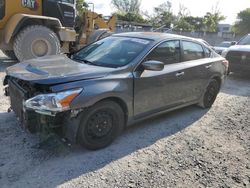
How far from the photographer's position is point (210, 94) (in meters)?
5.76

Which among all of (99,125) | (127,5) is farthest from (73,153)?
(127,5)

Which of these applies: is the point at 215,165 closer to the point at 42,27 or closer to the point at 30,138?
the point at 30,138

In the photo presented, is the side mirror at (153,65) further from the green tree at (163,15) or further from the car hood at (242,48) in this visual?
the green tree at (163,15)

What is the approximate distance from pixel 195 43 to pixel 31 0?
5975 millimetres

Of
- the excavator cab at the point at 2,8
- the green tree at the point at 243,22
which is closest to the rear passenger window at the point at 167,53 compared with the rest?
the excavator cab at the point at 2,8

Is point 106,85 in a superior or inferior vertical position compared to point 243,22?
inferior

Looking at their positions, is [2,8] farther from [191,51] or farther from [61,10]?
[191,51]

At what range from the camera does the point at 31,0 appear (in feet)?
28.5

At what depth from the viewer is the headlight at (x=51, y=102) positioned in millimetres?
3113

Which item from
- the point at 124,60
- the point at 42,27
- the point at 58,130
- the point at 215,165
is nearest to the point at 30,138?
the point at 58,130

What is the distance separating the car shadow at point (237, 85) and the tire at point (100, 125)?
4865 millimetres

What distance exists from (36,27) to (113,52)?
5.30 metres

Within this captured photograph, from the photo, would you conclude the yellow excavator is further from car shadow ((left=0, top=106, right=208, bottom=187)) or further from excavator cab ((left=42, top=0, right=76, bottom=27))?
car shadow ((left=0, top=106, right=208, bottom=187))

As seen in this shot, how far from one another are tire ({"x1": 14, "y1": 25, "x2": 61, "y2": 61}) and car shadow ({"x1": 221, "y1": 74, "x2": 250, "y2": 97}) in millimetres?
5616
